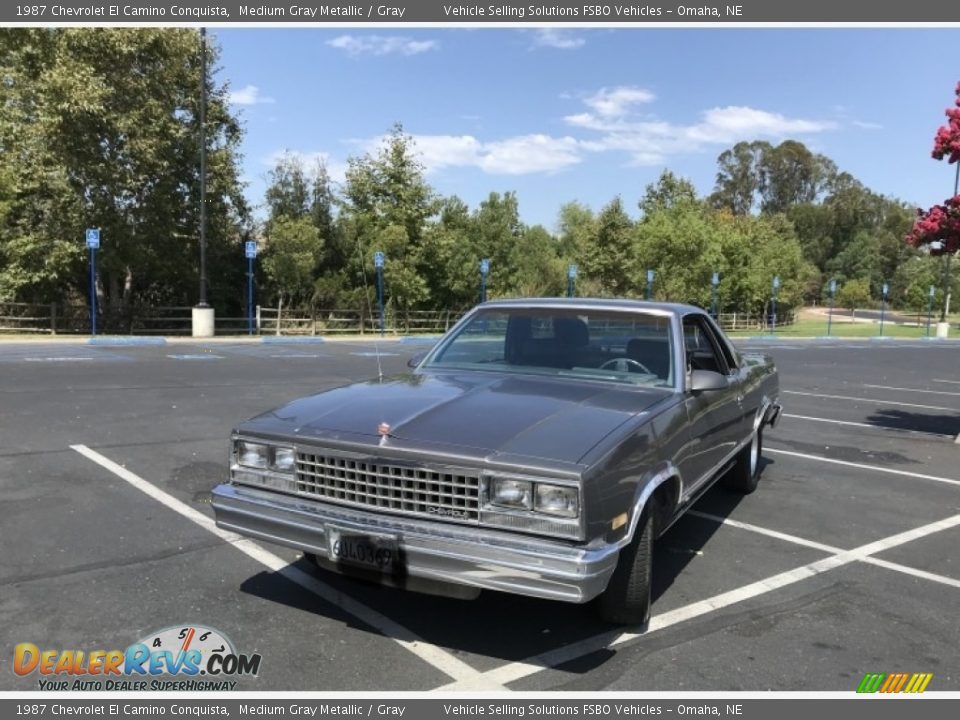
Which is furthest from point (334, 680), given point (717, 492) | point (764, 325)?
point (764, 325)

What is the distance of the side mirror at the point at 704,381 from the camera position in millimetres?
4445

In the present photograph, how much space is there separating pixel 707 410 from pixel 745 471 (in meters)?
2.05

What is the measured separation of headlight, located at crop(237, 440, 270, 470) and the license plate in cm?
56

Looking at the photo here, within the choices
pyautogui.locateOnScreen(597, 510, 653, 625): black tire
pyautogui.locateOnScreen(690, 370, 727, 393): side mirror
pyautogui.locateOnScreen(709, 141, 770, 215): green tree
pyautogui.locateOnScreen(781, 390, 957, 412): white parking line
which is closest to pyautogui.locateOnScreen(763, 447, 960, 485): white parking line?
pyautogui.locateOnScreen(690, 370, 727, 393): side mirror

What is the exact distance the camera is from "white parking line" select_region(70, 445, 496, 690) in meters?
3.43

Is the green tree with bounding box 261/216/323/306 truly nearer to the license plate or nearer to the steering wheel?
the steering wheel

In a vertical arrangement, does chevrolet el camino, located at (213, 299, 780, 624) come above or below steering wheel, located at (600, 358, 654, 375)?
below

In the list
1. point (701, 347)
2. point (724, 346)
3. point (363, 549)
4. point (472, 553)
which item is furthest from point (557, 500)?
point (724, 346)

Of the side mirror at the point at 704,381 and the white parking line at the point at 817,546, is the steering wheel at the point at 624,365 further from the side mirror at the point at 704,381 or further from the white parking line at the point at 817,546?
the white parking line at the point at 817,546

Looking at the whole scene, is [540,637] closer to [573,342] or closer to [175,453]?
[573,342]

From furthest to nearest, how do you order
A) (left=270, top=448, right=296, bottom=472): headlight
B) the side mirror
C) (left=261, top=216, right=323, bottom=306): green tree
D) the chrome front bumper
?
(left=261, top=216, right=323, bottom=306): green tree
the side mirror
(left=270, top=448, right=296, bottom=472): headlight
the chrome front bumper

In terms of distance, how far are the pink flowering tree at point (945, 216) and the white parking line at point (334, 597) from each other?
27.3 ft

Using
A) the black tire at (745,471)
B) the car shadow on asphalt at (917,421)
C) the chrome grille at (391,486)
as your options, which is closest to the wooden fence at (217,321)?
the car shadow on asphalt at (917,421)

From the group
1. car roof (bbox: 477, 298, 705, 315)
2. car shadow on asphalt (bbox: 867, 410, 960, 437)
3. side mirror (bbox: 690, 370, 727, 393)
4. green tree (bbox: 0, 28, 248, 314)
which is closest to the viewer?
side mirror (bbox: 690, 370, 727, 393)
